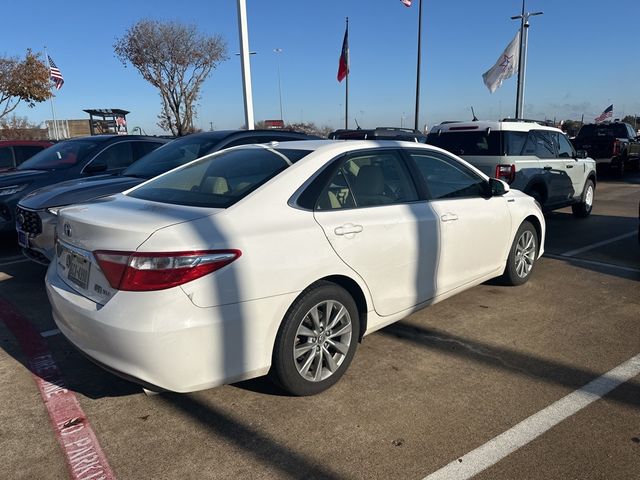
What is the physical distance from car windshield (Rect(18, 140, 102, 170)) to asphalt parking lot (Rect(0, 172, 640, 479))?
3.54m

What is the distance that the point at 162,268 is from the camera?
2.55m

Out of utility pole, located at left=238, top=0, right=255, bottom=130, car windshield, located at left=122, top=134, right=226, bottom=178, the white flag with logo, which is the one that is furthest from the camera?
the white flag with logo

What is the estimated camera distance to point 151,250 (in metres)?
2.56

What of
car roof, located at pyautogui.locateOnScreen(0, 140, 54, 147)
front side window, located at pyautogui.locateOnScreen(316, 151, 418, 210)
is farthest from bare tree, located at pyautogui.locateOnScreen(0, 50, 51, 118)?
front side window, located at pyautogui.locateOnScreen(316, 151, 418, 210)

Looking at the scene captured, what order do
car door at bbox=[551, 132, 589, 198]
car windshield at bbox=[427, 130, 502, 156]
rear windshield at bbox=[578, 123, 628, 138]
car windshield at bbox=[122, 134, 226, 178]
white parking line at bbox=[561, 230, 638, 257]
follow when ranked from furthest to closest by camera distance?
rear windshield at bbox=[578, 123, 628, 138], car door at bbox=[551, 132, 589, 198], car windshield at bbox=[427, 130, 502, 156], white parking line at bbox=[561, 230, 638, 257], car windshield at bbox=[122, 134, 226, 178]

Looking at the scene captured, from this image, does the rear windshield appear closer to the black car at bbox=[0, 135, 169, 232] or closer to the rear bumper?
the black car at bbox=[0, 135, 169, 232]

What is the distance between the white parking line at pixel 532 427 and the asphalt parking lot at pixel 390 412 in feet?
0.03

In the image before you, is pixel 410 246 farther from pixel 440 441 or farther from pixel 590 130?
pixel 590 130

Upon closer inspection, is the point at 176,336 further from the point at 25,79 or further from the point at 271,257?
the point at 25,79

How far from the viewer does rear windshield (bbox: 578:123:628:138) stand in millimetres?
17906

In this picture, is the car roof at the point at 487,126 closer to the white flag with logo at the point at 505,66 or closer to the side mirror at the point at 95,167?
the side mirror at the point at 95,167

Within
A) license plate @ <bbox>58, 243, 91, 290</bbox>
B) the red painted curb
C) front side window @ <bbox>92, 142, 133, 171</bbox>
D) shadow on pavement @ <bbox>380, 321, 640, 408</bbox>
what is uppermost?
front side window @ <bbox>92, 142, 133, 171</bbox>

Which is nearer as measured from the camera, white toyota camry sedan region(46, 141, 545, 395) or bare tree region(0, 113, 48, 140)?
white toyota camry sedan region(46, 141, 545, 395)

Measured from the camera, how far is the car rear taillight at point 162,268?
8.36 ft
